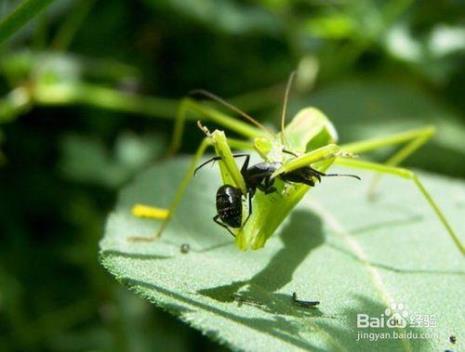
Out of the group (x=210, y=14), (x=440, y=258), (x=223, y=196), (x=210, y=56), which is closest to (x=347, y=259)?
(x=440, y=258)

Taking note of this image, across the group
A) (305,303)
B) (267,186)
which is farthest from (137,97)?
(305,303)

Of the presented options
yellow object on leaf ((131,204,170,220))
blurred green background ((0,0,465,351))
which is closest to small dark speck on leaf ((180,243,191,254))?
yellow object on leaf ((131,204,170,220))

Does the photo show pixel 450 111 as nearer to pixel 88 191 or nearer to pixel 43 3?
pixel 88 191

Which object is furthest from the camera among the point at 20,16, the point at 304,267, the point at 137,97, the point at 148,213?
the point at 137,97

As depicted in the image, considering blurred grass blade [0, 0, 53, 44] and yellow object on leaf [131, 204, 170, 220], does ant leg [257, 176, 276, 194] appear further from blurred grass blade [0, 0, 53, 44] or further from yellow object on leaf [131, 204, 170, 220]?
blurred grass blade [0, 0, 53, 44]

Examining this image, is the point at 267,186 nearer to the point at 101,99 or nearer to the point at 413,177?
the point at 413,177

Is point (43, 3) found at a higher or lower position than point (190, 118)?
lower
